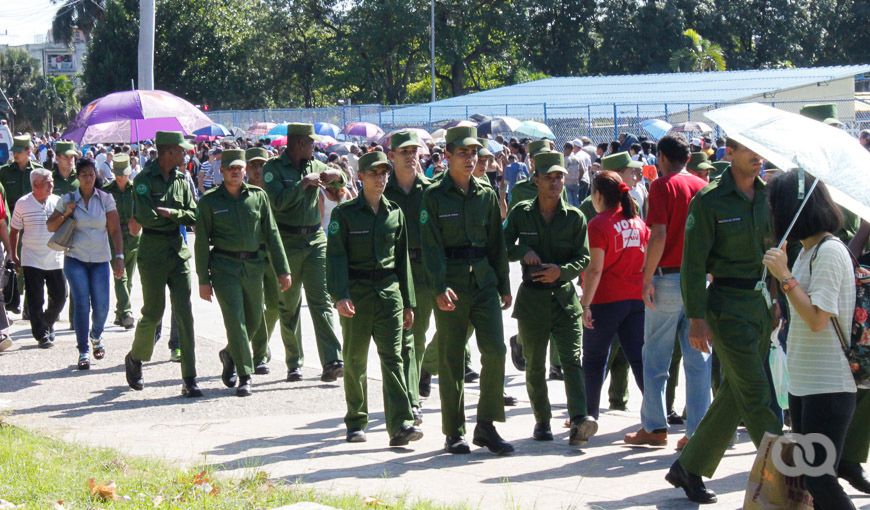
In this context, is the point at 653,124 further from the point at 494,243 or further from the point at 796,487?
the point at 796,487

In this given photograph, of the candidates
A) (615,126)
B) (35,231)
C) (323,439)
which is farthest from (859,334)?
(615,126)

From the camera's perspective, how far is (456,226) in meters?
7.68

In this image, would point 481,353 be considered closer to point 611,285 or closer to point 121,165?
point 611,285

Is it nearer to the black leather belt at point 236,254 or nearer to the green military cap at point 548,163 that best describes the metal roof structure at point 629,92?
the black leather belt at point 236,254

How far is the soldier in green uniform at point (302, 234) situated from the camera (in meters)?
10.4

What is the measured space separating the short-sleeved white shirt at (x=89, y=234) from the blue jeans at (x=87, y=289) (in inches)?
3.1

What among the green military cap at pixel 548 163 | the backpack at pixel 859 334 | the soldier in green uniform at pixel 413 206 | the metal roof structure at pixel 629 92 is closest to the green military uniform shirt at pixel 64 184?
the soldier in green uniform at pixel 413 206

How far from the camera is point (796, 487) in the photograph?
518 cm

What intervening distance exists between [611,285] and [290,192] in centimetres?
331

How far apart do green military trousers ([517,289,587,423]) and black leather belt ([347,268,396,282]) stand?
90 centimetres

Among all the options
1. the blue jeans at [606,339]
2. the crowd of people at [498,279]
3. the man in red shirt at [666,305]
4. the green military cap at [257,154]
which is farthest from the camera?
the green military cap at [257,154]

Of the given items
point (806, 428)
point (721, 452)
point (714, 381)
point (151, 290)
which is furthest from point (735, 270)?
point (151, 290)

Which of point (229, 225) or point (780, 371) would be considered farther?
point (229, 225)

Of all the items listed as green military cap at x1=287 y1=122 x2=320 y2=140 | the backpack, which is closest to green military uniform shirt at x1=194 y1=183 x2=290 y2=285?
green military cap at x1=287 y1=122 x2=320 y2=140
